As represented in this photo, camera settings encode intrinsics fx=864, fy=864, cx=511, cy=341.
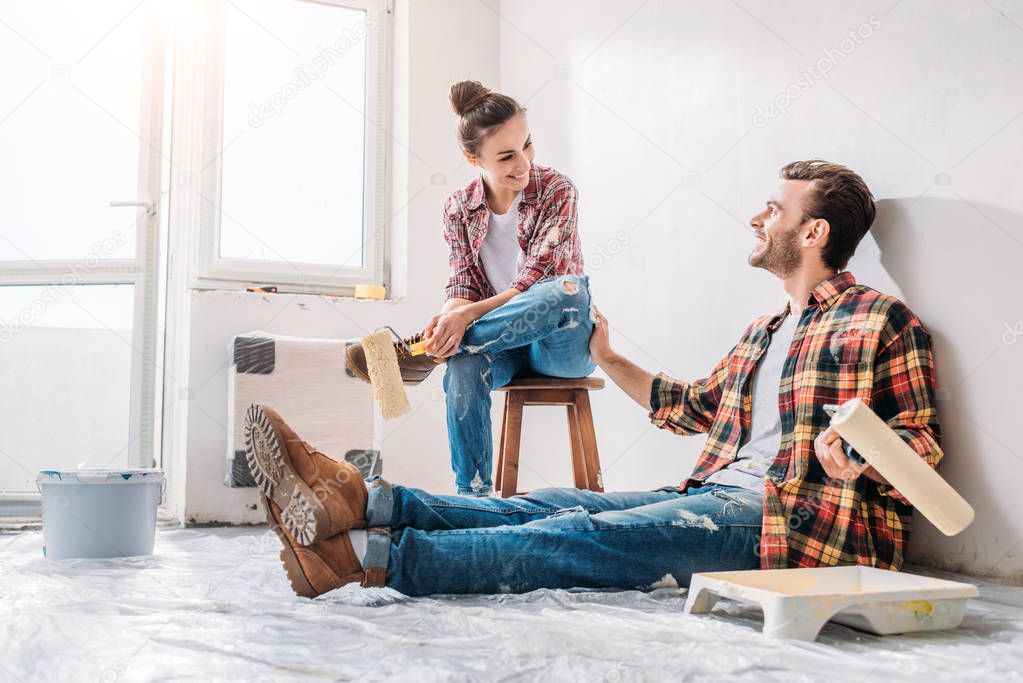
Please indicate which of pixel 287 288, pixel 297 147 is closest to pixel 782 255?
pixel 287 288

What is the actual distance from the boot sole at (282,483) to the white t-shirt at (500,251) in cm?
93

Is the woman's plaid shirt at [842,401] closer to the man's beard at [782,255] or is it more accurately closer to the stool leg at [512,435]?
the man's beard at [782,255]

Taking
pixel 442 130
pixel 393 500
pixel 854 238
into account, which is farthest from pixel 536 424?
pixel 393 500

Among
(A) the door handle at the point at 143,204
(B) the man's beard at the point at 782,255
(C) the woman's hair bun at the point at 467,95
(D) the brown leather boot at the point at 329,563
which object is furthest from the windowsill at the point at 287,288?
(D) the brown leather boot at the point at 329,563

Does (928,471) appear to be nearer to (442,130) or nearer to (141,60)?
(442,130)

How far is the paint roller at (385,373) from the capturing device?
1643 mm

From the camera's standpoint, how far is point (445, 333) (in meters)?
1.70

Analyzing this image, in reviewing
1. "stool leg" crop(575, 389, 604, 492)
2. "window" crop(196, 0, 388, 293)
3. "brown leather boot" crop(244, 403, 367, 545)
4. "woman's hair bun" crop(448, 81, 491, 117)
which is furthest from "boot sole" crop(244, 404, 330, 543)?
"window" crop(196, 0, 388, 293)

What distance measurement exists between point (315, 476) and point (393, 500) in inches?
4.4

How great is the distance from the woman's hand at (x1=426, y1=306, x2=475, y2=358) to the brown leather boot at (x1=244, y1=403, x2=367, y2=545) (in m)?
0.51

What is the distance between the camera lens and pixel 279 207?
2.94 m

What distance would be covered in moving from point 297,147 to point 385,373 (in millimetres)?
1596

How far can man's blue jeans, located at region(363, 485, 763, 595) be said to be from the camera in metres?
1.20

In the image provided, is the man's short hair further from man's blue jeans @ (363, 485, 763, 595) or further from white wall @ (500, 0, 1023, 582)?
man's blue jeans @ (363, 485, 763, 595)
